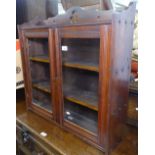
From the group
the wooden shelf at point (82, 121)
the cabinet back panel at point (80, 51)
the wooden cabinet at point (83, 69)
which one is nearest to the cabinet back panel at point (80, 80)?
the wooden cabinet at point (83, 69)

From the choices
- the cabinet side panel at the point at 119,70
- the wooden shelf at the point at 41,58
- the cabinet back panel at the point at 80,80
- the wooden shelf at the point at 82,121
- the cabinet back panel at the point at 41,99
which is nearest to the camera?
the cabinet side panel at the point at 119,70

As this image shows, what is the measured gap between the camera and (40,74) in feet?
5.32

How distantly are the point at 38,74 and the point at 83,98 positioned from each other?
61 centimetres

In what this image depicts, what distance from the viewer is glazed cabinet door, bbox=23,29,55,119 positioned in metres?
1.44

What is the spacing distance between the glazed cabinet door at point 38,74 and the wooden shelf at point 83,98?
8.4 inches

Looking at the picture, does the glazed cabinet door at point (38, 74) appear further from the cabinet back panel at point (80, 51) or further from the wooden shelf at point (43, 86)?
the cabinet back panel at point (80, 51)

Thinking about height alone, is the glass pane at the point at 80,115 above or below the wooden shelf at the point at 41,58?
below

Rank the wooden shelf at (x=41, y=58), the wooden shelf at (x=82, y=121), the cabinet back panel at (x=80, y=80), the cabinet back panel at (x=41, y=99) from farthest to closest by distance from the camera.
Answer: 1. the cabinet back panel at (x=41, y=99)
2. the wooden shelf at (x=41, y=58)
3. the cabinet back panel at (x=80, y=80)
4. the wooden shelf at (x=82, y=121)

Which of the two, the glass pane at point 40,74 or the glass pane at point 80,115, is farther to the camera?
the glass pane at point 40,74

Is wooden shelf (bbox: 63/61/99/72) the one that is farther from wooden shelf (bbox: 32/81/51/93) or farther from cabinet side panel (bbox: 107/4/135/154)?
wooden shelf (bbox: 32/81/51/93)

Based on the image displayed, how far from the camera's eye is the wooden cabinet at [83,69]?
902 mm

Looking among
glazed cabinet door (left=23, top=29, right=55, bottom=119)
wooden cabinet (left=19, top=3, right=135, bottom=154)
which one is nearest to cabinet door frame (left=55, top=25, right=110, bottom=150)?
wooden cabinet (left=19, top=3, right=135, bottom=154)

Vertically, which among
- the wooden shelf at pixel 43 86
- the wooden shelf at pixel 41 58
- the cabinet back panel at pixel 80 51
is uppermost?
the cabinet back panel at pixel 80 51
